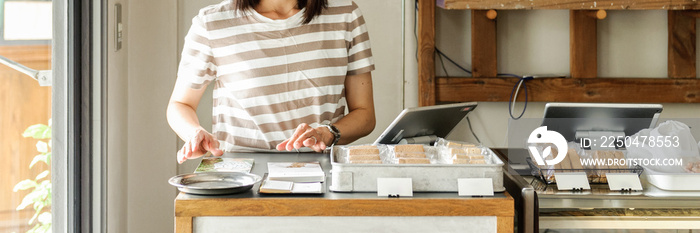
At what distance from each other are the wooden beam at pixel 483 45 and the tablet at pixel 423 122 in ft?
4.28

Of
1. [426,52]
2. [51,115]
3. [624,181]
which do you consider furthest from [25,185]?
[426,52]

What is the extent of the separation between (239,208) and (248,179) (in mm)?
118

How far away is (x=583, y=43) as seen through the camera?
3.10 m

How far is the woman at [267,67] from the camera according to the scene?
78.4 inches

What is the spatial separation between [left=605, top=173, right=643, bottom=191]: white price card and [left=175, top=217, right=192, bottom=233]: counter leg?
32.9 inches

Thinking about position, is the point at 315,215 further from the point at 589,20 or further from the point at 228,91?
the point at 589,20

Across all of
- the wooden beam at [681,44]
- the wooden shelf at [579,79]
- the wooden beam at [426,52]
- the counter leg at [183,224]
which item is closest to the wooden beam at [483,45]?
the wooden shelf at [579,79]

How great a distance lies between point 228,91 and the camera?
203cm

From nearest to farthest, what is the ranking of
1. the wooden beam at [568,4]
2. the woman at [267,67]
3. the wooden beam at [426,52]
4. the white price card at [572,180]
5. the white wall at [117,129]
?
the white price card at [572,180] < the woman at [267,67] < the white wall at [117,129] < the wooden beam at [568,4] < the wooden beam at [426,52]

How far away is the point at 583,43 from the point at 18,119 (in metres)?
2.21

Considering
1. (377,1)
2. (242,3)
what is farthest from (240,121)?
(377,1)

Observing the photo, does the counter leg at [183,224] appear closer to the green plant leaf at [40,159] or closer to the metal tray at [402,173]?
the metal tray at [402,173]

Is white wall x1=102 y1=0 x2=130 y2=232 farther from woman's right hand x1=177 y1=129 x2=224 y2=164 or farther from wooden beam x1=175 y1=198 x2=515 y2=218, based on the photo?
wooden beam x1=175 y1=198 x2=515 y2=218

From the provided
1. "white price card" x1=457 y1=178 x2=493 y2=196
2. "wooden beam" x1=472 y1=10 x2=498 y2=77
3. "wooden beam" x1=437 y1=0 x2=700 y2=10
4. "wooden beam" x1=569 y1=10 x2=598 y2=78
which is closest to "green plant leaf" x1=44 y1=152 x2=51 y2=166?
"white price card" x1=457 y1=178 x2=493 y2=196
